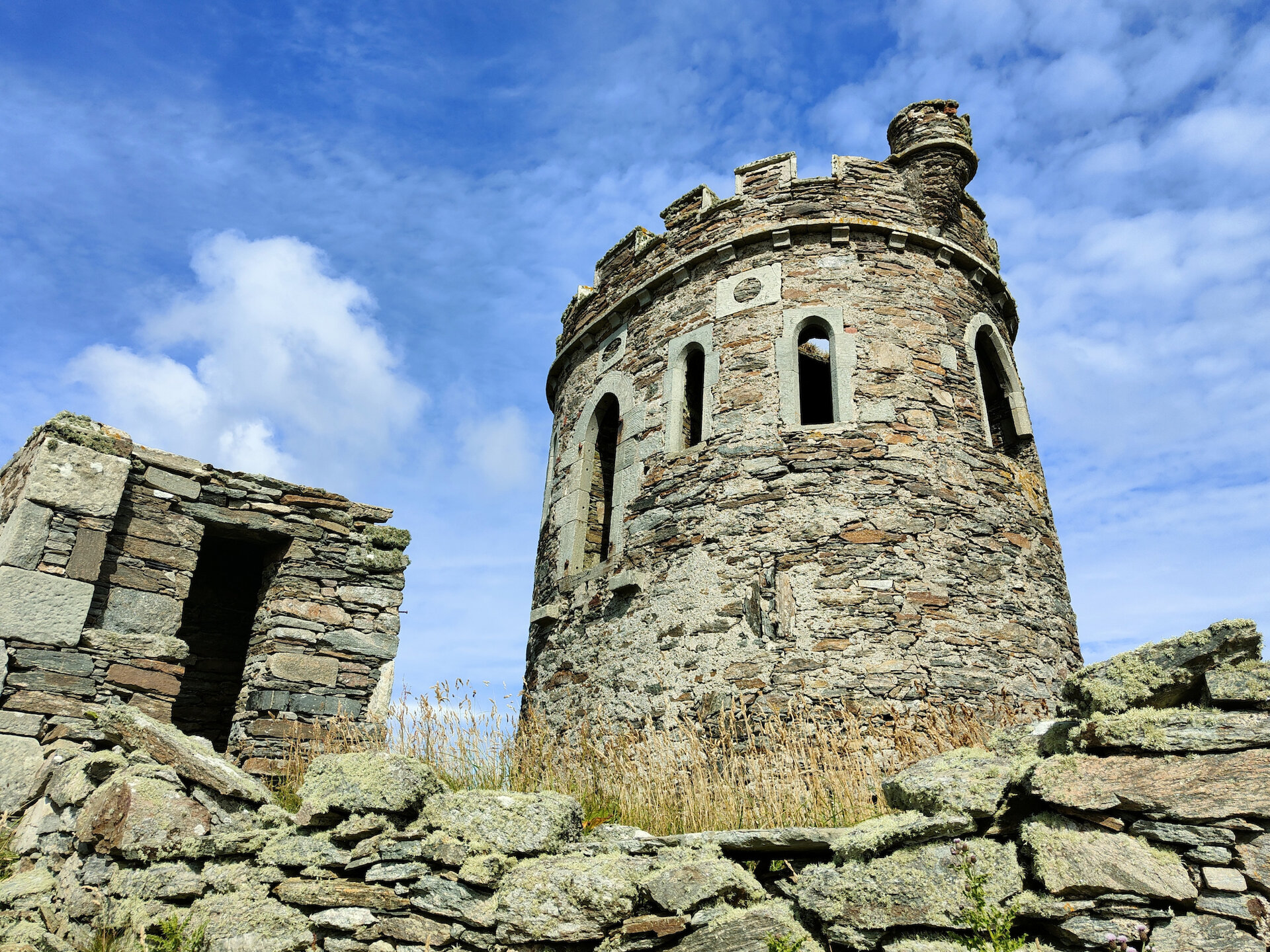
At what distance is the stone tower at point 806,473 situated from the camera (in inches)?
287

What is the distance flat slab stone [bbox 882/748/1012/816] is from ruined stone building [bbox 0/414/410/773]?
195 inches

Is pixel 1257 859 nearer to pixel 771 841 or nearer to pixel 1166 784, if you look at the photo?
pixel 1166 784

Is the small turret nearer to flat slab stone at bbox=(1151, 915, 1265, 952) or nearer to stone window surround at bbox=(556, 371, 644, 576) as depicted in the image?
stone window surround at bbox=(556, 371, 644, 576)

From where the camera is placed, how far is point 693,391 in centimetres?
930

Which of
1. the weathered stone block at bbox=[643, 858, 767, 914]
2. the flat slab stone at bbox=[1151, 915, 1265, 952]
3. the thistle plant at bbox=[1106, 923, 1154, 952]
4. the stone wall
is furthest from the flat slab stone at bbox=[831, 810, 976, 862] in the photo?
the flat slab stone at bbox=[1151, 915, 1265, 952]

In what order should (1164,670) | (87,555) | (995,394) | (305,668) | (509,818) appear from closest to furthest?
(1164,670)
(509,818)
(87,555)
(305,668)
(995,394)

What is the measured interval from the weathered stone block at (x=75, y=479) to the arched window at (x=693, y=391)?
16.9 feet

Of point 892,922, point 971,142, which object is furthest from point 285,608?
point 971,142

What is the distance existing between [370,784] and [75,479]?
377 centimetres

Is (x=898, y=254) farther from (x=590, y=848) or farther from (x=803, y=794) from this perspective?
(x=590, y=848)

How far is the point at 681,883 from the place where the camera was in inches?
149

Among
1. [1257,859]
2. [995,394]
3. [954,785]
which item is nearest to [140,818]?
[954,785]

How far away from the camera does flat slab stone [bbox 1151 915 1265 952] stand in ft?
9.63

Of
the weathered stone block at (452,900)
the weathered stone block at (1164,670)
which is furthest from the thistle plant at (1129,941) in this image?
the weathered stone block at (452,900)
